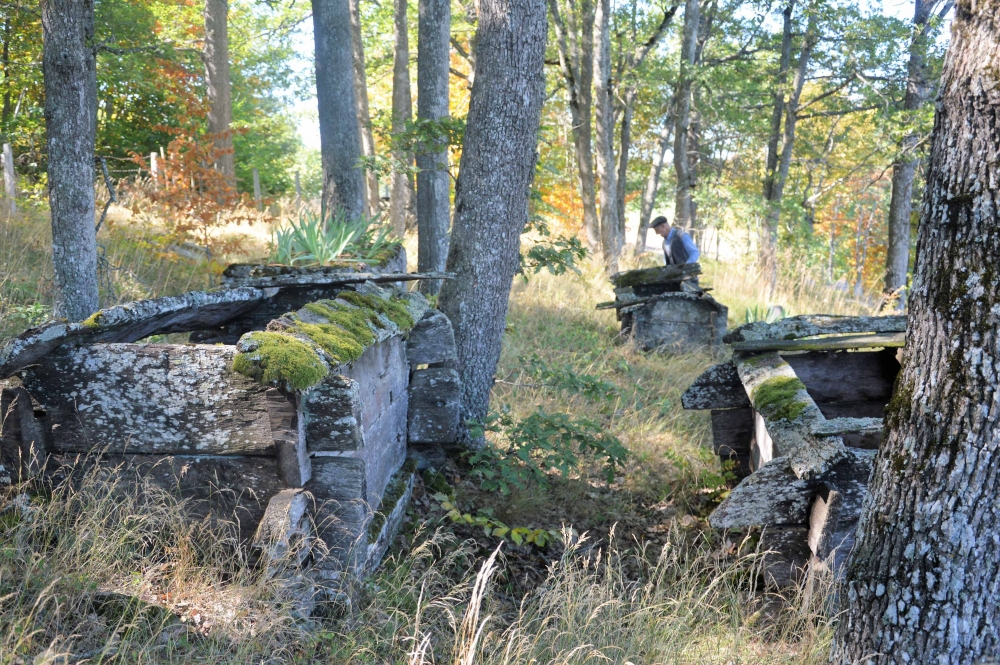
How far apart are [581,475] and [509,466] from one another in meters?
0.79

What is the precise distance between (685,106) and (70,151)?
1256 centimetres

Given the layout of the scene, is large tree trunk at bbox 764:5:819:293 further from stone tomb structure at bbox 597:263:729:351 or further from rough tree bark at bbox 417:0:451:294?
rough tree bark at bbox 417:0:451:294

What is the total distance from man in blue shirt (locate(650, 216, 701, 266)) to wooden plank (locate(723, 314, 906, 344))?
5267 mm

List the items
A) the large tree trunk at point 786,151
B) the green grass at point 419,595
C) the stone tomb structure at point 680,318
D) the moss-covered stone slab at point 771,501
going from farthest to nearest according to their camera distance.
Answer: the large tree trunk at point 786,151 → the stone tomb structure at point 680,318 → the moss-covered stone slab at point 771,501 → the green grass at point 419,595

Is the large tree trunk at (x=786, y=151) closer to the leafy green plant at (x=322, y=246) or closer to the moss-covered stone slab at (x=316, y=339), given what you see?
the leafy green plant at (x=322, y=246)

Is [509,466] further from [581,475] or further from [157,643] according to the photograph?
[157,643]

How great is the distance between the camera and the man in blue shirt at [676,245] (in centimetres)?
1061

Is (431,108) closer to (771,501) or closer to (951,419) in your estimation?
(771,501)

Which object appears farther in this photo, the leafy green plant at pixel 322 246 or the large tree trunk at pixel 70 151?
the leafy green plant at pixel 322 246

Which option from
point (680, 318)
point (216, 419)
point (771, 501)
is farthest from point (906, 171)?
point (216, 419)

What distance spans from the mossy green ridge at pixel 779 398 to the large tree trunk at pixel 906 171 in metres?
9.03

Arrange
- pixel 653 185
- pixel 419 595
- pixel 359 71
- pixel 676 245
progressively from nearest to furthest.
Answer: pixel 419 595
pixel 676 245
pixel 359 71
pixel 653 185

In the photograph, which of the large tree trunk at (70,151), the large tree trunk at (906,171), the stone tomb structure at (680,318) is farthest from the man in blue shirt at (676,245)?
the large tree trunk at (70,151)

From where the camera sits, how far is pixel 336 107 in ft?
28.3
